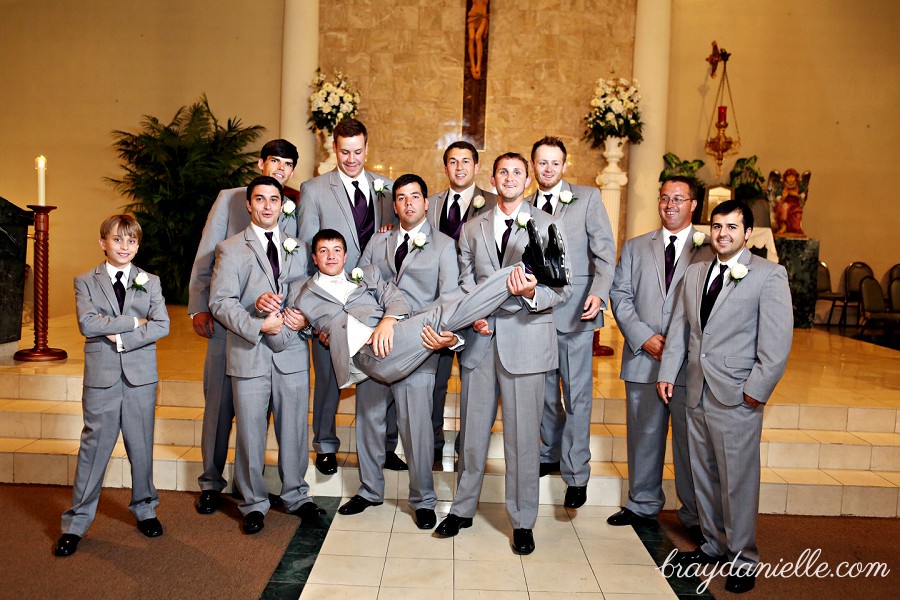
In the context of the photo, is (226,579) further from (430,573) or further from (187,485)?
(187,485)

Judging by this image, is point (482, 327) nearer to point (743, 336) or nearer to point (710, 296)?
point (710, 296)

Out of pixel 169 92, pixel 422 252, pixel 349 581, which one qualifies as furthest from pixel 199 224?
pixel 349 581

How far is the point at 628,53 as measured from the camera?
984 centimetres

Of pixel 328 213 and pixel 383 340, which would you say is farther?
pixel 328 213

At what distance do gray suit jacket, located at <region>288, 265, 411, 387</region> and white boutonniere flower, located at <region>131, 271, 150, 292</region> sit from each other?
690 mm

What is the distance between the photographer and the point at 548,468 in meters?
4.43

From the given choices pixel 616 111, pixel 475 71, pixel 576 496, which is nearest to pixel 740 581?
pixel 576 496

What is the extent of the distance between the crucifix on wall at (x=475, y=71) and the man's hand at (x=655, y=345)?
615 cm

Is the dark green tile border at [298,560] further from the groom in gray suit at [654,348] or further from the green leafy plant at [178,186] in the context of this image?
the green leafy plant at [178,186]

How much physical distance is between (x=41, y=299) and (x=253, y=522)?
10.3 feet

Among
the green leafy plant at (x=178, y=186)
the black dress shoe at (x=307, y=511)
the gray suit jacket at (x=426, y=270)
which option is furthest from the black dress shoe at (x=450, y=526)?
the green leafy plant at (x=178, y=186)

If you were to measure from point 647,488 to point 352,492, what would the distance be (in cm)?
163

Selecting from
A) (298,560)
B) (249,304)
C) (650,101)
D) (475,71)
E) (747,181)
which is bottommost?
(298,560)

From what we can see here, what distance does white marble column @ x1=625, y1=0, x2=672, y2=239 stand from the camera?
955 cm
